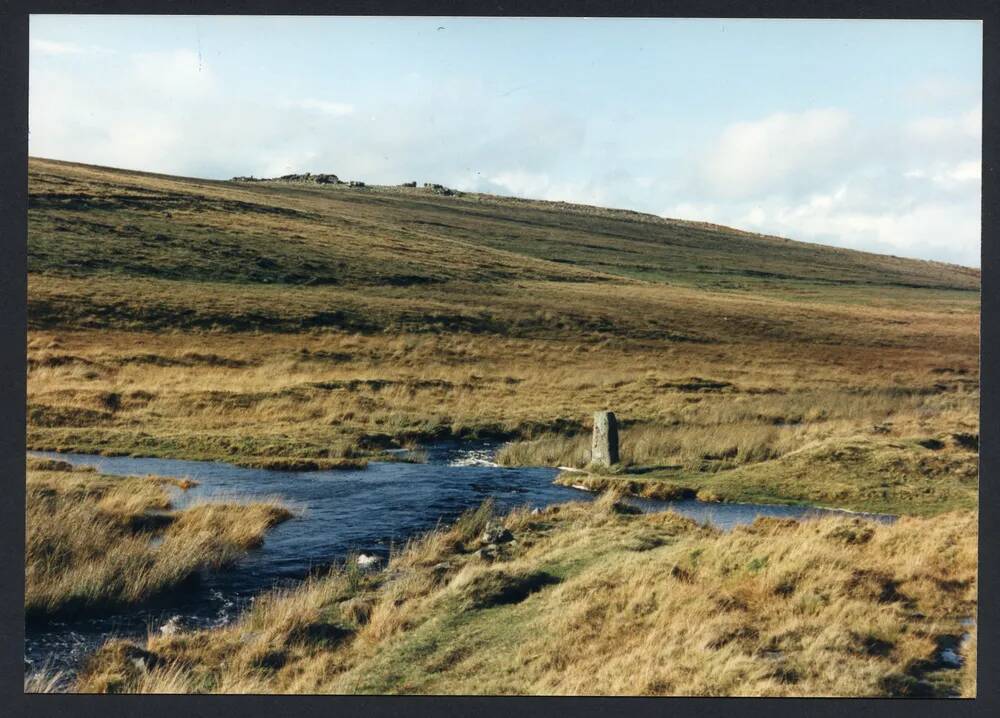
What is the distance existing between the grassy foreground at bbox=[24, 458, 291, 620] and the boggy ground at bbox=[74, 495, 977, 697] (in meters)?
1.95

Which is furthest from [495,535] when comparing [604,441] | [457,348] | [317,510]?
[457,348]

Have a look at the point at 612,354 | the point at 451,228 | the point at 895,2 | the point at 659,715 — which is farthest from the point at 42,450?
the point at 451,228

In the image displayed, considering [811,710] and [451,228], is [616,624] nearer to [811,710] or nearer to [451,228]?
[811,710]

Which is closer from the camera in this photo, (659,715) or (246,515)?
(659,715)

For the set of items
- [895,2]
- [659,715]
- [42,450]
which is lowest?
[659,715]

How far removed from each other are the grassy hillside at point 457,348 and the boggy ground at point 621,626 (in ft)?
20.9

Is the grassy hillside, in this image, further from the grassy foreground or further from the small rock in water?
the small rock in water

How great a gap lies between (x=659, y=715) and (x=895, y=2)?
11207 millimetres

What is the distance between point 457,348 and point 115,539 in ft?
102

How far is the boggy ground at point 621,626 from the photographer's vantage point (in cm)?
1178

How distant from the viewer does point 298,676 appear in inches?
477

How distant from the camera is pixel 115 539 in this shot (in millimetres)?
15562

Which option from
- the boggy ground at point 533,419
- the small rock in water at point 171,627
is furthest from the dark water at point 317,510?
the boggy ground at point 533,419

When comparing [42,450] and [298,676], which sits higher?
[42,450]
